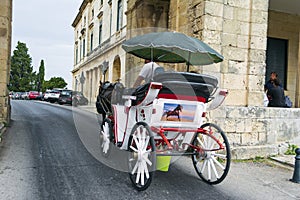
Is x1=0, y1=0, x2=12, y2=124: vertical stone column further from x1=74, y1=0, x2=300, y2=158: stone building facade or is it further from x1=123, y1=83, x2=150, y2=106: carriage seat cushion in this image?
x1=123, y1=83, x2=150, y2=106: carriage seat cushion

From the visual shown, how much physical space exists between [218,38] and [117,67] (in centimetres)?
1459

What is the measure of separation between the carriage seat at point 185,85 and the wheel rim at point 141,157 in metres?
0.60

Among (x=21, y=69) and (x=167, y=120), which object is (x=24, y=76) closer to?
(x=21, y=69)

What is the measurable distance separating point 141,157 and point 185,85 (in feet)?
3.75

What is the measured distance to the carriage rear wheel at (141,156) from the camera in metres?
3.78

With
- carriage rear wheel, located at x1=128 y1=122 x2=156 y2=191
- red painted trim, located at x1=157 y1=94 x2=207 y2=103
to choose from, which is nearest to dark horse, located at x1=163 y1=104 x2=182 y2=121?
red painted trim, located at x1=157 y1=94 x2=207 y2=103

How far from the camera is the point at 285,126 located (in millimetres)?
7125

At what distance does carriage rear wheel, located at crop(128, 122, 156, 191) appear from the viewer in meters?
3.78

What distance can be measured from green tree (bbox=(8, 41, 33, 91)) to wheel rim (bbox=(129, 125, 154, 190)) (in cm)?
6740

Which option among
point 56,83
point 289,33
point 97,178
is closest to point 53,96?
point 289,33

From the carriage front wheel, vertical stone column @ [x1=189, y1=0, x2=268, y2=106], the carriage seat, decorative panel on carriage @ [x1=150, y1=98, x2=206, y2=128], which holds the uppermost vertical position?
vertical stone column @ [x1=189, y1=0, x2=268, y2=106]

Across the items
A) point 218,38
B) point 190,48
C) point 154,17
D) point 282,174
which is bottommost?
point 282,174

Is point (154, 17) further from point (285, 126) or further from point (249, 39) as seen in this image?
point (285, 126)

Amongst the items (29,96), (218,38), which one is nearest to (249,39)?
(218,38)
